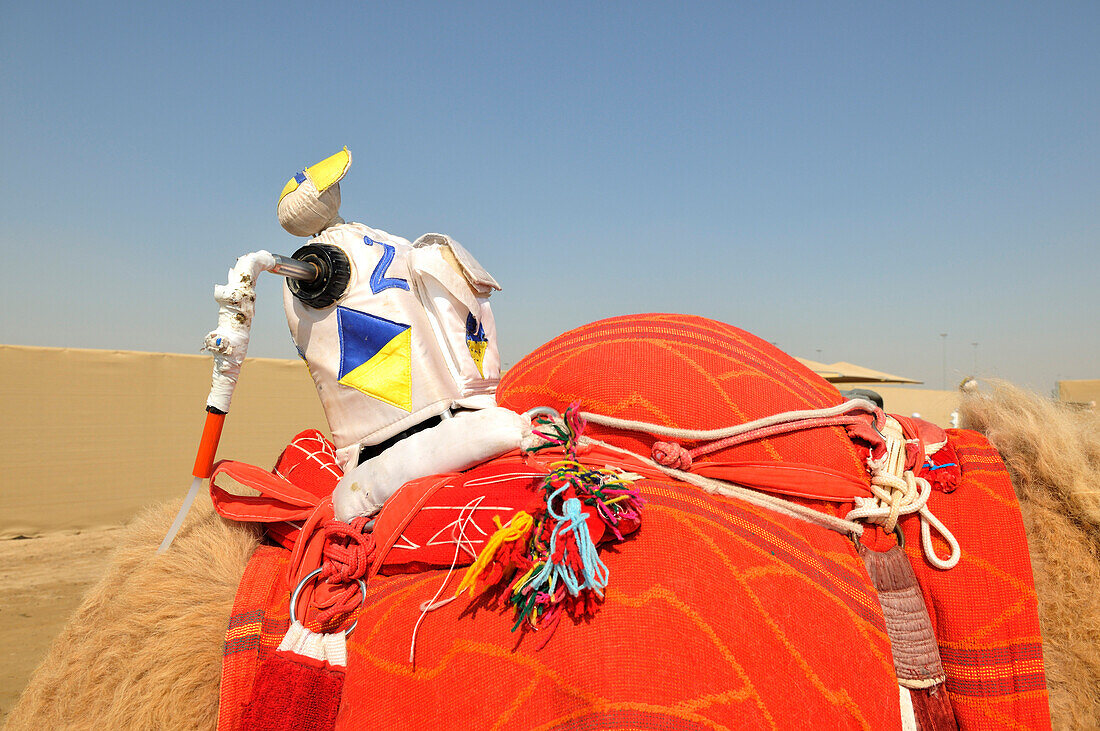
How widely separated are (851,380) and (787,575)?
48.2ft

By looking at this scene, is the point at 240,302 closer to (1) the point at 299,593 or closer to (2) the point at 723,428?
(1) the point at 299,593

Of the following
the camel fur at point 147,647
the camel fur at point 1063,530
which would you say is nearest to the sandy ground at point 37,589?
the camel fur at point 147,647

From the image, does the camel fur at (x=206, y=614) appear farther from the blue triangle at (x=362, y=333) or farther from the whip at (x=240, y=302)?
the blue triangle at (x=362, y=333)

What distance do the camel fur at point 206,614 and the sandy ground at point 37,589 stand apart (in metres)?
2.16

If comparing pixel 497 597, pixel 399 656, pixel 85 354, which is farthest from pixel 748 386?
pixel 85 354

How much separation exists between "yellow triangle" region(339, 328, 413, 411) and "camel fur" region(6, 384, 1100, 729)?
1.57 ft

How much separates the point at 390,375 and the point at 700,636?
1004 millimetres

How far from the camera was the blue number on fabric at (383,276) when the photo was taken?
1700 millimetres

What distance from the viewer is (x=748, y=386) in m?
1.43

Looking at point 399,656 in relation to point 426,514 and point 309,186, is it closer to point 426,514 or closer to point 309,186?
point 426,514

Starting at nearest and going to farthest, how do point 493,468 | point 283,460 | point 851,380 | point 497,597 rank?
point 497,597, point 493,468, point 283,460, point 851,380

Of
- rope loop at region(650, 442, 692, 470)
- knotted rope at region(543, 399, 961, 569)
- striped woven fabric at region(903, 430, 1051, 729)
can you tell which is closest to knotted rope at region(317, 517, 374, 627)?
knotted rope at region(543, 399, 961, 569)

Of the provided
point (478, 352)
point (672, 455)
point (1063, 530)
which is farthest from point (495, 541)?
point (1063, 530)

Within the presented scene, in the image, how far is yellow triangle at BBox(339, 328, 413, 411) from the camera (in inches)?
65.2
